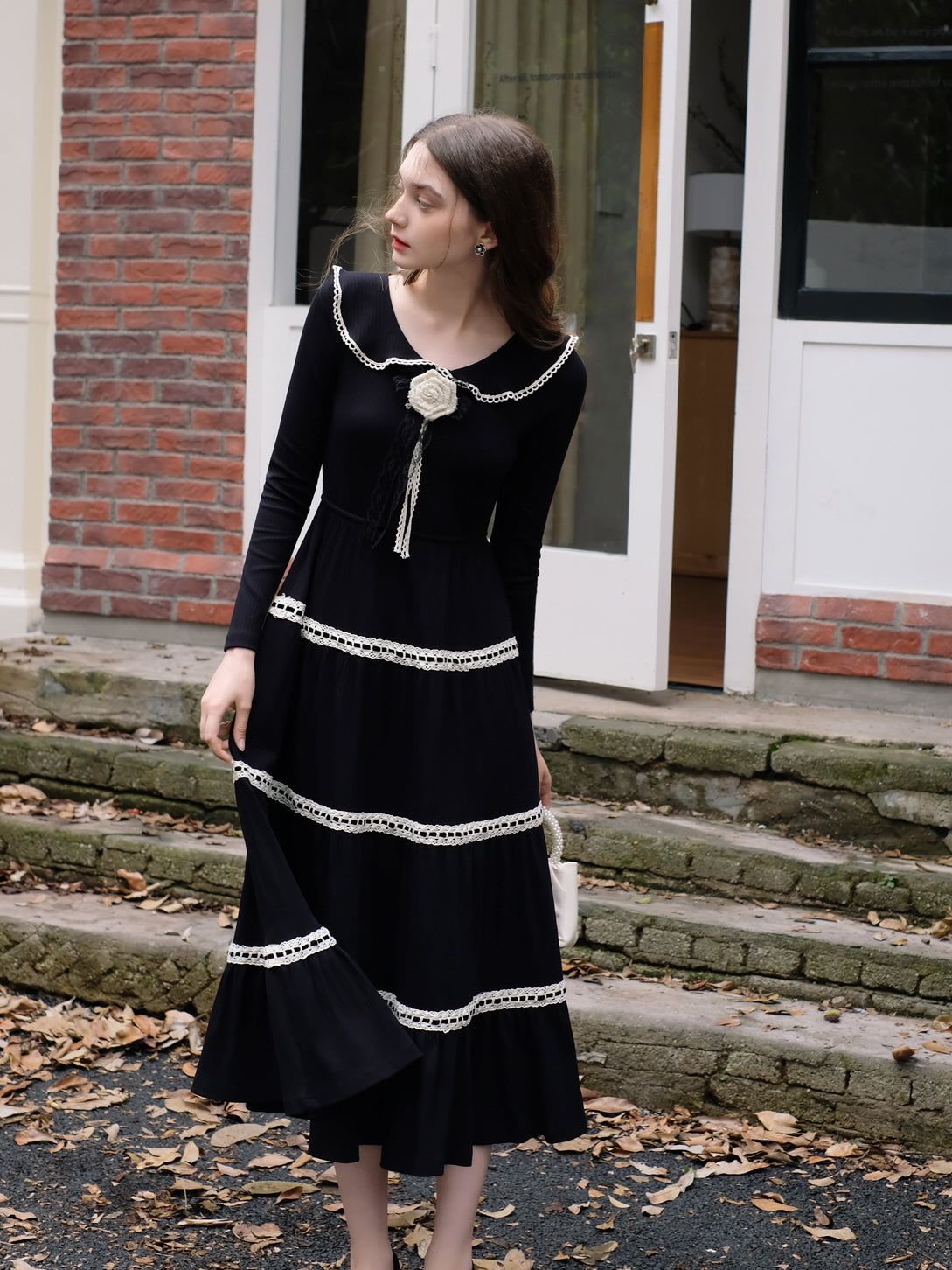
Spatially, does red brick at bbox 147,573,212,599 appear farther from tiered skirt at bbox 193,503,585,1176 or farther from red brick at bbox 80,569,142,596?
tiered skirt at bbox 193,503,585,1176

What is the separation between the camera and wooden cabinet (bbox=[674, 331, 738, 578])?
8.07 m

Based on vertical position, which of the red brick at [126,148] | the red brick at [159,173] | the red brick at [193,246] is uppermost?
the red brick at [126,148]

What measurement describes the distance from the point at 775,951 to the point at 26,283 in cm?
354

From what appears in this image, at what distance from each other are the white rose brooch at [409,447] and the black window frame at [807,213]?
8.99 feet

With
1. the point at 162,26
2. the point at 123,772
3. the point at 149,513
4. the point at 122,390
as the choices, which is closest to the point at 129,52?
the point at 162,26

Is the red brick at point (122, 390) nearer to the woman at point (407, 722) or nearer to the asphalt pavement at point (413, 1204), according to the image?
the asphalt pavement at point (413, 1204)

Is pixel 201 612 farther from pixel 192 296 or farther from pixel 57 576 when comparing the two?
pixel 192 296

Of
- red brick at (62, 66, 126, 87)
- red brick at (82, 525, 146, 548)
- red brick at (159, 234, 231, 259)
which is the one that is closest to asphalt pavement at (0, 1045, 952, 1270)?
red brick at (82, 525, 146, 548)

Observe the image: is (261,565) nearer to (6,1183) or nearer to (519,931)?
(519,931)

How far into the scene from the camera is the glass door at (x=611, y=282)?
4.75m

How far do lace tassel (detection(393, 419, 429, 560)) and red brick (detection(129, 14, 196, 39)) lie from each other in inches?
141

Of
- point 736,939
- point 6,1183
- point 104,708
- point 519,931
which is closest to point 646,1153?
point 736,939

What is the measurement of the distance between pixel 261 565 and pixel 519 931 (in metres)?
0.70

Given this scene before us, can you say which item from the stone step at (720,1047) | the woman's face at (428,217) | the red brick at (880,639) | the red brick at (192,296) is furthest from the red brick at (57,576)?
the woman's face at (428,217)
